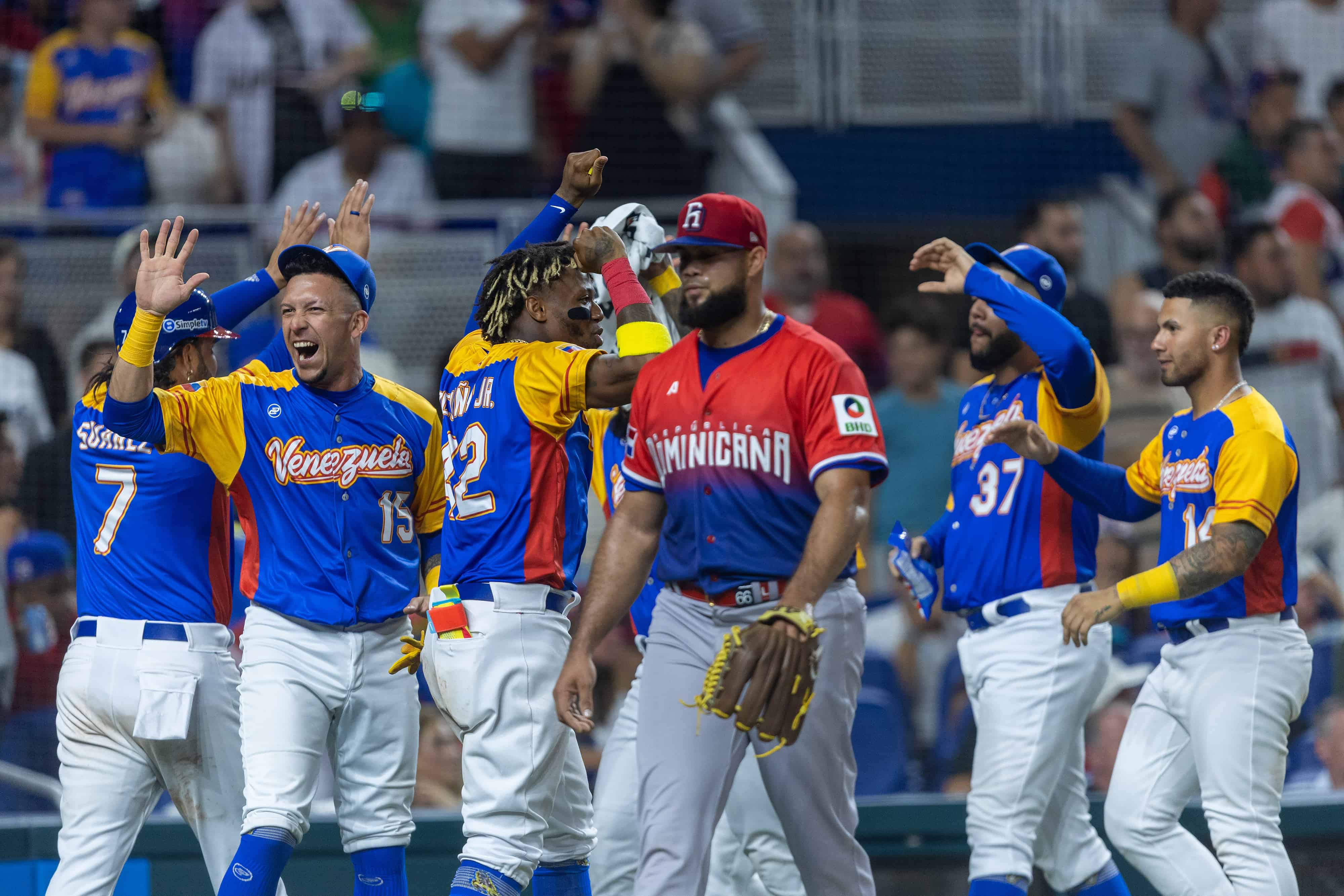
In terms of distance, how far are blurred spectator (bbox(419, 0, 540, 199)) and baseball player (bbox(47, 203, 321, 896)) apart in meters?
5.22

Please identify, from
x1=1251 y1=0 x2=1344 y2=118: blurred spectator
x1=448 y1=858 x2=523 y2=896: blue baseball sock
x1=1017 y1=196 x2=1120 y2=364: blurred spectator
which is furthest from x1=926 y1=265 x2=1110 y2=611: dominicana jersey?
x1=1251 y1=0 x2=1344 y2=118: blurred spectator

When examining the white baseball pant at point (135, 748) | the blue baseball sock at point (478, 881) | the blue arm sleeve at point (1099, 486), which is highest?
the blue arm sleeve at point (1099, 486)

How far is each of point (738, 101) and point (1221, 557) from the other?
7.64 m

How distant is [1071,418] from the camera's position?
17.6 feet

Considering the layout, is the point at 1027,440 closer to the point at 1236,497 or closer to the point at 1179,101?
the point at 1236,497

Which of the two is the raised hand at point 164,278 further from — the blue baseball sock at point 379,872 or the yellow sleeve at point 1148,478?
the yellow sleeve at point 1148,478

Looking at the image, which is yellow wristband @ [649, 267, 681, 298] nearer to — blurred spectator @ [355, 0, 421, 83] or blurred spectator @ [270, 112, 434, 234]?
blurred spectator @ [270, 112, 434, 234]

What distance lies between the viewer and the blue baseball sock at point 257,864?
4516mm

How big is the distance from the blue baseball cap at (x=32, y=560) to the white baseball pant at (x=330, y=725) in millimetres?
3310

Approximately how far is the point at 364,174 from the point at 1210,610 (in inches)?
249

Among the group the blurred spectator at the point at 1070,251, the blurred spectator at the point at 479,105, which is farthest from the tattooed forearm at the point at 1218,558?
the blurred spectator at the point at 479,105

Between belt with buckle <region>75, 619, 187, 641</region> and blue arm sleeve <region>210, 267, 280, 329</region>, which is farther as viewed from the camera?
blue arm sleeve <region>210, 267, 280, 329</region>

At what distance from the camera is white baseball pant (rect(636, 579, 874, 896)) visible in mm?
4121

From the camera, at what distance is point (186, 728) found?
190 inches
